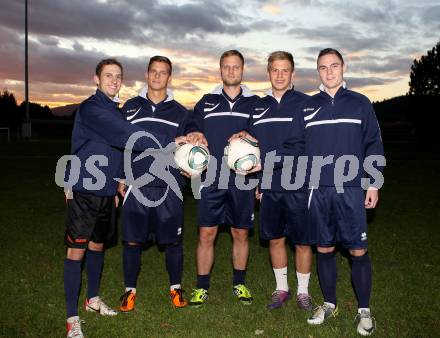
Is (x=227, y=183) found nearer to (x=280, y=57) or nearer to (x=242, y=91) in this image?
(x=242, y=91)

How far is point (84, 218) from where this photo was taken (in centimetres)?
487

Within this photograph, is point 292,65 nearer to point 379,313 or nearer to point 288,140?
point 288,140

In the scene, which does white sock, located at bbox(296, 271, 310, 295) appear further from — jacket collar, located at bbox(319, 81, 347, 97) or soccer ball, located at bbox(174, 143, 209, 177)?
jacket collar, located at bbox(319, 81, 347, 97)

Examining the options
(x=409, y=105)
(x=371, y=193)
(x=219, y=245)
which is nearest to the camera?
(x=371, y=193)

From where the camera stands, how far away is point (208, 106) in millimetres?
5668

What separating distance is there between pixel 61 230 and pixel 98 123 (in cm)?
539

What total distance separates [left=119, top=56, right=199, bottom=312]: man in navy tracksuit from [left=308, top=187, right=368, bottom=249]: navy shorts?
1.51 metres

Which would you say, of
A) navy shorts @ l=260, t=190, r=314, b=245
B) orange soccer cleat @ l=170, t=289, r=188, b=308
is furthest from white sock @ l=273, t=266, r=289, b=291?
orange soccer cleat @ l=170, t=289, r=188, b=308

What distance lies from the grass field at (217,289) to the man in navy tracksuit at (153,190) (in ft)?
2.16

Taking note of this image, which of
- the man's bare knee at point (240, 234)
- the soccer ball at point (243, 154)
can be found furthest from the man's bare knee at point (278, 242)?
the soccer ball at point (243, 154)

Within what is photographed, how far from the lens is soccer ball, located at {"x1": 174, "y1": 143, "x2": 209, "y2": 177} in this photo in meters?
5.11

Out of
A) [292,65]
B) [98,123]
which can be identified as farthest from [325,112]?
[98,123]

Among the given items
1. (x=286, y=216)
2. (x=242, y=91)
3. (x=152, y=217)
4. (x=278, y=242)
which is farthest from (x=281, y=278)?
(x=242, y=91)

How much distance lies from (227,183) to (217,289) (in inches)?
59.4
